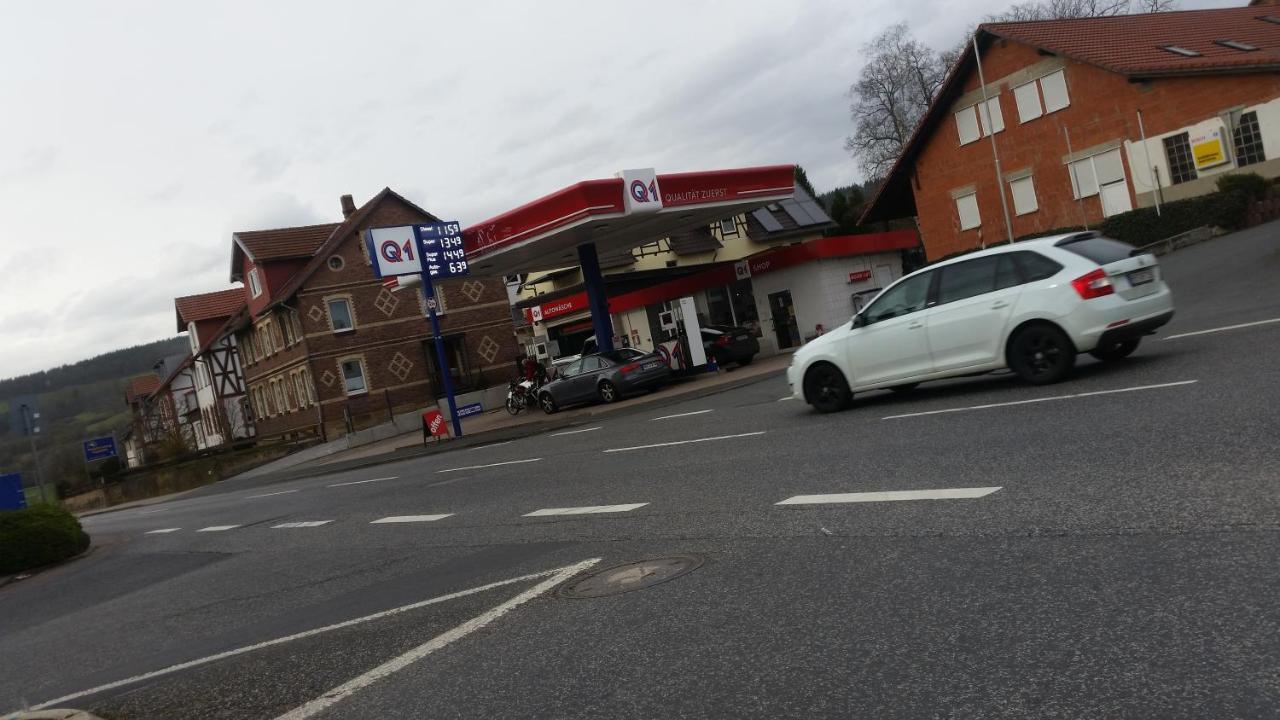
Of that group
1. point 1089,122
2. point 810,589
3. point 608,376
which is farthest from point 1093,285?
point 1089,122

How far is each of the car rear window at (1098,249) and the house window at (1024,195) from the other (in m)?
30.6

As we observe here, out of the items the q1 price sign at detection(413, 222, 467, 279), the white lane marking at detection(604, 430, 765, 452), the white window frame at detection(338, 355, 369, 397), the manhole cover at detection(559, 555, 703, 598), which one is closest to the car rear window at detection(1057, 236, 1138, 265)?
the white lane marking at detection(604, 430, 765, 452)

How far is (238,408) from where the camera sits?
6134cm

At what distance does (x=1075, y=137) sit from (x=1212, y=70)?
549 centimetres

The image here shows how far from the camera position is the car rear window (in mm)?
10807

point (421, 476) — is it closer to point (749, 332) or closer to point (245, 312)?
point (749, 332)

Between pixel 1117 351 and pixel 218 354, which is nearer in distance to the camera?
pixel 1117 351

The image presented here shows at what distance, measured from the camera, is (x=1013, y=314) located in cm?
1102

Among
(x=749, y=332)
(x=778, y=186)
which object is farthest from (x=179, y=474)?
(x=778, y=186)

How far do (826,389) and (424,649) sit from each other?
8.47 meters

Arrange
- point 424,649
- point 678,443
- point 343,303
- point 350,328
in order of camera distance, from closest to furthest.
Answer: point 424,649 < point 678,443 < point 350,328 < point 343,303

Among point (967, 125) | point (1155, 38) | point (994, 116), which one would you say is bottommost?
point (994, 116)

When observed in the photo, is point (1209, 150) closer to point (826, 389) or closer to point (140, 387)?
point (826, 389)

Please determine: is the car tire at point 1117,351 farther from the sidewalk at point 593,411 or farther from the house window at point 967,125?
the house window at point 967,125
